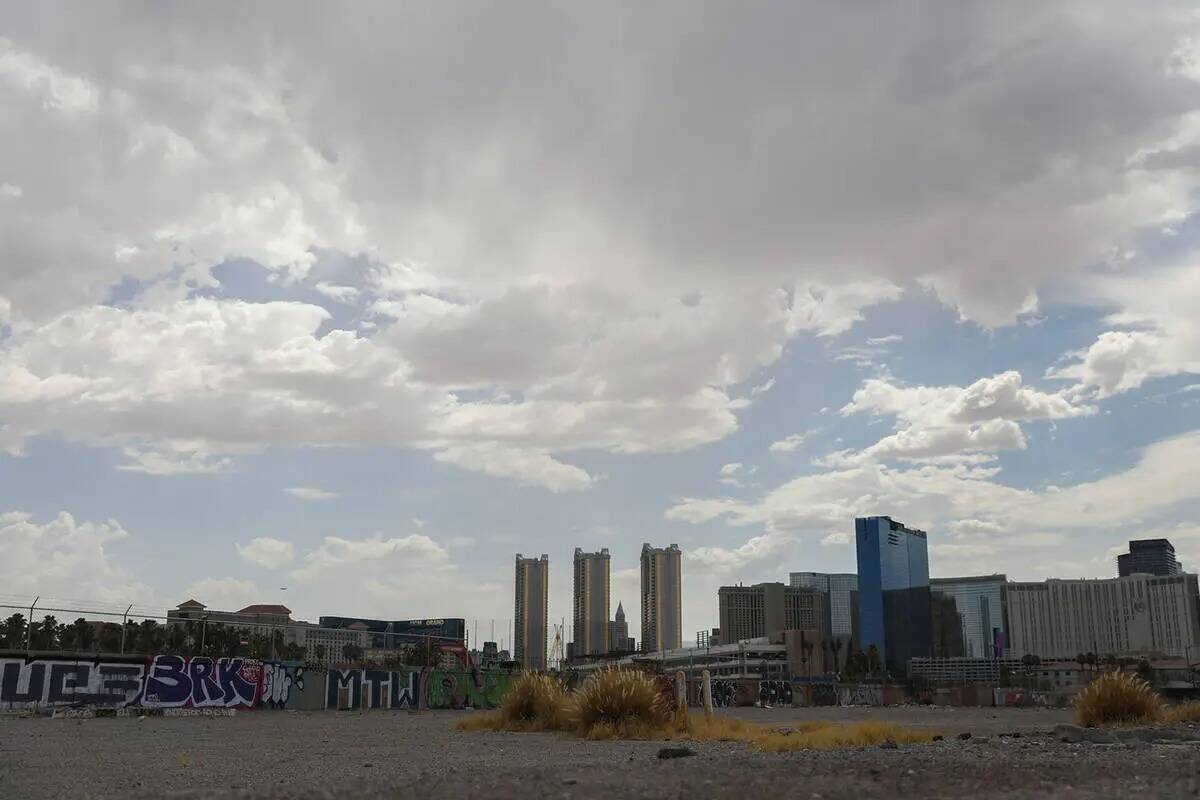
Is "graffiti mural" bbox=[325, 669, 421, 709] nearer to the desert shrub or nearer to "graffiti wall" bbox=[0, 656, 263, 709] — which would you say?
"graffiti wall" bbox=[0, 656, 263, 709]

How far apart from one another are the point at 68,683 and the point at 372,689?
15651mm

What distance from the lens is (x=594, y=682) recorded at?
24.3 meters

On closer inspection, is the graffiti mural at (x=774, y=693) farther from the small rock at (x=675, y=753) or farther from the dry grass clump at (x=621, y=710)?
the small rock at (x=675, y=753)

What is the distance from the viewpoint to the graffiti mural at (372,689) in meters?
51.4

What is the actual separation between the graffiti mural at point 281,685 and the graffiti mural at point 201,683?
17.7 inches

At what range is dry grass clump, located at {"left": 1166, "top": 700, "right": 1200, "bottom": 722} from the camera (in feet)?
92.5

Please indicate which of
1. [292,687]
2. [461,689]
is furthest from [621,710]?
[461,689]

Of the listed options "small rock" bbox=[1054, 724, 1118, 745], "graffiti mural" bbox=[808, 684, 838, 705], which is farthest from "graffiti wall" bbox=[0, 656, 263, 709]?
"graffiti mural" bbox=[808, 684, 838, 705]

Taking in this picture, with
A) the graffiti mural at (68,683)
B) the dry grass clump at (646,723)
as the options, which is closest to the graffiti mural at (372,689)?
the graffiti mural at (68,683)

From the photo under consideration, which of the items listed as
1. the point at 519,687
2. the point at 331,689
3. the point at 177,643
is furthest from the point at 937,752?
the point at 177,643

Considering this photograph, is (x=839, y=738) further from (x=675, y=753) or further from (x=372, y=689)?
(x=372, y=689)

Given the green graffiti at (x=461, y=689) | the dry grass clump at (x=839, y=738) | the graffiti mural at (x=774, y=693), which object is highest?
the dry grass clump at (x=839, y=738)

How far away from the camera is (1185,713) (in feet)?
95.7

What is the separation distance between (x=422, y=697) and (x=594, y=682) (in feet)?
110
